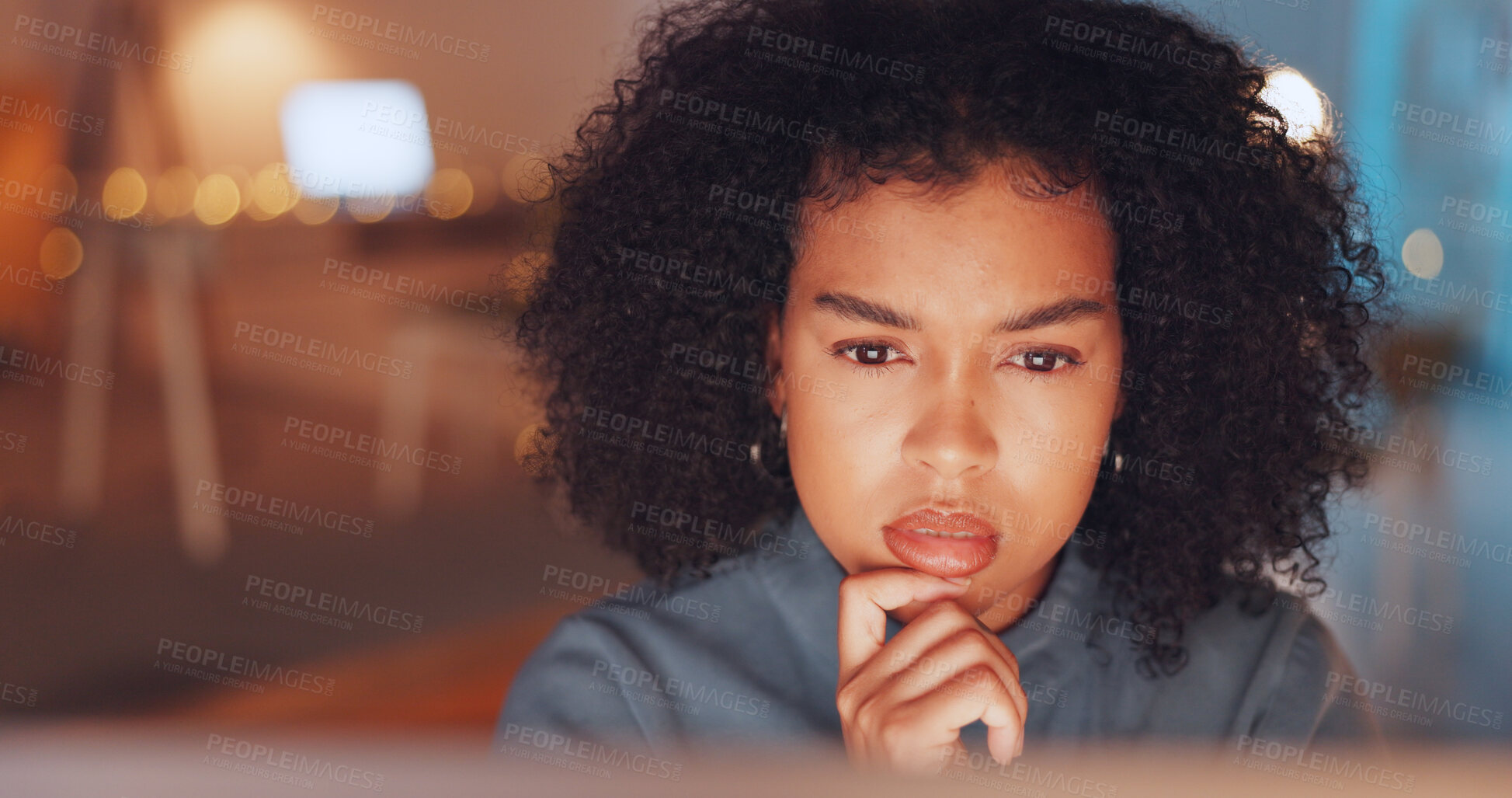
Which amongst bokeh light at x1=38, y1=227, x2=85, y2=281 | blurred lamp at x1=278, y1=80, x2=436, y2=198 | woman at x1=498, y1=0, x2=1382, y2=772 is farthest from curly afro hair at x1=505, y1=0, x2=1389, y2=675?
bokeh light at x1=38, y1=227, x2=85, y2=281

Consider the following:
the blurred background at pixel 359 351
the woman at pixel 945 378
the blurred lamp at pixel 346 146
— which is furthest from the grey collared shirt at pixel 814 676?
the blurred lamp at pixel 346 146

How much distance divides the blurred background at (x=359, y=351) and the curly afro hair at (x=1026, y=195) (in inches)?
9.3

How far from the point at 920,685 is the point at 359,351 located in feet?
12.7

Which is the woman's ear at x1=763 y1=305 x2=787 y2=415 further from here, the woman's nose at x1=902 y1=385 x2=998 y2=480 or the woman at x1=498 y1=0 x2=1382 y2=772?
the woman's nose at x1=902 y1=385 x2=998 y2=480

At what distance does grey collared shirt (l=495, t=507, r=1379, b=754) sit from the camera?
3.17 feet

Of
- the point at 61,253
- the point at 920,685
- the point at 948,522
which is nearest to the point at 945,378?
the point at 948,522

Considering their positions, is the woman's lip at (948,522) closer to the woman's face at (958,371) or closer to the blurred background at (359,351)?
the woman's face at (958,371)

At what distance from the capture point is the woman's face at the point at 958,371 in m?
0.82

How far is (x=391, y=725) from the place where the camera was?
7.15ft

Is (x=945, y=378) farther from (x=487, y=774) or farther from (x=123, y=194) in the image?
(x=123, y=194)

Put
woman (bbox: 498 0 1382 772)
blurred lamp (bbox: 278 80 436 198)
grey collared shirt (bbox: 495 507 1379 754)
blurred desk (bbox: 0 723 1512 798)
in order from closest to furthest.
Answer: blurred desk (bbox: 0 723 1512 798) < woman (bbox: 498 0 1382 772) < grey collared shirt (bbox: 495 507 1379 754) < blurred lamp (bbox: 278 80 436 198)

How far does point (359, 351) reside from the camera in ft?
13.8

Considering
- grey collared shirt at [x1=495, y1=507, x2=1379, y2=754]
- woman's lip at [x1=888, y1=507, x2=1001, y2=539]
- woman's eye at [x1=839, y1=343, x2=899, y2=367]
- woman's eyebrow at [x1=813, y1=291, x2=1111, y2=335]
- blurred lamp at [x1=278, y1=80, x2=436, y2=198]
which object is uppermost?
blurred lamp at [x1=278, y1=80, x2=436, y2=198]

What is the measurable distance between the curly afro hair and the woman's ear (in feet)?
0.04
